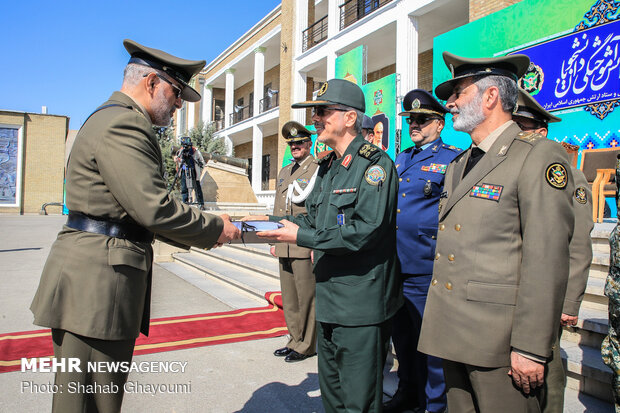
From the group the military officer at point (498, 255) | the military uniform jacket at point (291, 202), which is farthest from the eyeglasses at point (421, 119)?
the military officer at point (498, 255)

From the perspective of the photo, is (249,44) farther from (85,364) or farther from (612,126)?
(85,364)

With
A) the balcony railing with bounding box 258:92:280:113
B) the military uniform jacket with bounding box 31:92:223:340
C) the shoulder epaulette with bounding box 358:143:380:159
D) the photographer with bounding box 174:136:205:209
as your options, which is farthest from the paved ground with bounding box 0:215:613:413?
the balcony railing with bounding box 258:92:280:113

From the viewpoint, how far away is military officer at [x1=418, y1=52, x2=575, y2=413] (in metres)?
1.45

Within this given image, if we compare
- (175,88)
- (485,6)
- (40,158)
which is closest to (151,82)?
(175,88)

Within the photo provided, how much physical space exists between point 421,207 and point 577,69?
6.05 meters

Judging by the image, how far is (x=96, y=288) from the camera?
1703mm

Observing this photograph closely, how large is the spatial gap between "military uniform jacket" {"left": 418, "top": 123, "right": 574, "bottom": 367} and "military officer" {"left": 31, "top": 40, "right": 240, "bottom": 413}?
48.2 inches

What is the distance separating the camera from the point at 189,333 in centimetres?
464

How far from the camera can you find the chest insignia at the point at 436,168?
2894 millimetres

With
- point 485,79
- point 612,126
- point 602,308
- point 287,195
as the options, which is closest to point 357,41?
point 612,126

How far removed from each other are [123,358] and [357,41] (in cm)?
1421

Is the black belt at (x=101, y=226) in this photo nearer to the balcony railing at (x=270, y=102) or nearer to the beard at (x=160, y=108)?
the beard at (x=160, y=108)

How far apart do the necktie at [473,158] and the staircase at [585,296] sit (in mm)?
2027

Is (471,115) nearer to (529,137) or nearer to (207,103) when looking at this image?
(529,137)
